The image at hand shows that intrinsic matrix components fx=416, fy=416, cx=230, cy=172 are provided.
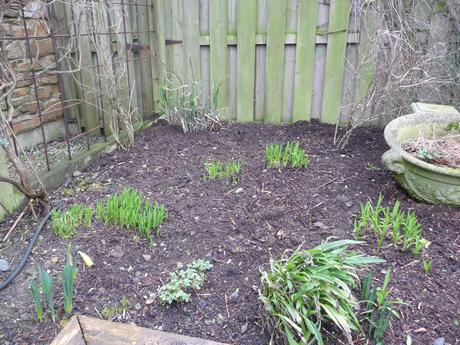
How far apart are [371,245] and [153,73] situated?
2.79m

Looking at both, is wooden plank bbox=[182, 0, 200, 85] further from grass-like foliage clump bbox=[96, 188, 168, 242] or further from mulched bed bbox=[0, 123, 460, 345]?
grass-like foliage clump bbox=[96, 188, 168, 242]

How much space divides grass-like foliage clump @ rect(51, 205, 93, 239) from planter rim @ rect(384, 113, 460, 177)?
1782mm

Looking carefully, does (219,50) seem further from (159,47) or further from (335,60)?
(335,60)

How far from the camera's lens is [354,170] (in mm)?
2881

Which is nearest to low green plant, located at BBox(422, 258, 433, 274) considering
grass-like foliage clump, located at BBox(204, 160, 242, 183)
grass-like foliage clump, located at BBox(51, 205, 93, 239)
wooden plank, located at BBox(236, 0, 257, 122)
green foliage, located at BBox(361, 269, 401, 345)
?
green foliage, located at BBox(361, 269, 401, 345)

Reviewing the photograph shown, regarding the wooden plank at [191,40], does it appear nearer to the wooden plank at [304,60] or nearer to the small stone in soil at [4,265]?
the wooden plank at [304,60]

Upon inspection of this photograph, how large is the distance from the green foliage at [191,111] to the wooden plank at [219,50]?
19 centimetres

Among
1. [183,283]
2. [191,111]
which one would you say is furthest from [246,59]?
[183,283]

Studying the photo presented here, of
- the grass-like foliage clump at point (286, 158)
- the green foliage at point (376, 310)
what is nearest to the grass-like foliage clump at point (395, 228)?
the green foliage at point (376, 310)

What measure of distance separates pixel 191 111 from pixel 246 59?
2.35 feet

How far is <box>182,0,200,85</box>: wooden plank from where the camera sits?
379 cm

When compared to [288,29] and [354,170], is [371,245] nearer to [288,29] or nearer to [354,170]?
[354,170]

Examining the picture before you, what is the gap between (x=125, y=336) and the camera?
1474 mm

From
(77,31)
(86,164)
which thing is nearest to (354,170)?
(86,164)
